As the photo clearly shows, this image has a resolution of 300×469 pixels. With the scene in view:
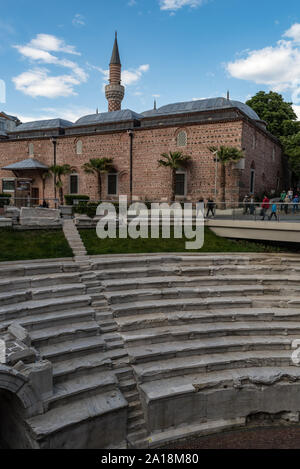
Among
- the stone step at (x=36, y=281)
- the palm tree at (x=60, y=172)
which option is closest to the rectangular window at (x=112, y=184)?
the palm tree at (x=60, y=172)

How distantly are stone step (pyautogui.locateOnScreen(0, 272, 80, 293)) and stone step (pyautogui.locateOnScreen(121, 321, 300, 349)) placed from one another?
93.0 inches

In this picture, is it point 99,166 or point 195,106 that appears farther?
point 99,166

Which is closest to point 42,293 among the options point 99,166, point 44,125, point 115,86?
point 99,166

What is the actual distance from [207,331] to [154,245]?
4.87 meters

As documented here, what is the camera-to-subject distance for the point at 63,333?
682 centimetres

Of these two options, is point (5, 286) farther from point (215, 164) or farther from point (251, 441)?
point (215, 164)

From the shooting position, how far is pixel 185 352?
23.3 feet

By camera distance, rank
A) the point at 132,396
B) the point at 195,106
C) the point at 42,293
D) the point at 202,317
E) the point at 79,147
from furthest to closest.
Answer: the point at 79,147, the point at 195,106, the point at 202,317, the point at 42,293, the point at 132,396

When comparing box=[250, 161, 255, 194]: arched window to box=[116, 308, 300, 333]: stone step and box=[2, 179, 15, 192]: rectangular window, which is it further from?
box=[2, 179, 15, 192]: rectangular window

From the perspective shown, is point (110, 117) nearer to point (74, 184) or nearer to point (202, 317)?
point (74, 184)

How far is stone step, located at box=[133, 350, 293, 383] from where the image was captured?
21.2 ft

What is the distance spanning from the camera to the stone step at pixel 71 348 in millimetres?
6332

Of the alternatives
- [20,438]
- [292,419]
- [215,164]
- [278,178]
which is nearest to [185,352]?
[292,419]
